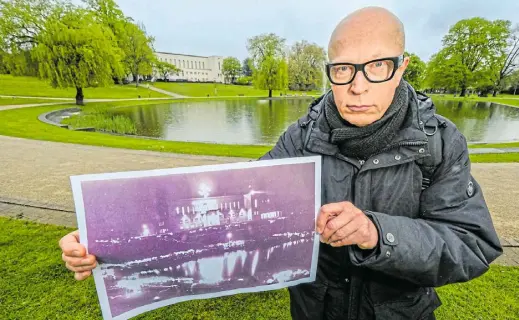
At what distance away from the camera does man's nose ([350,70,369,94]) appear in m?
1.10

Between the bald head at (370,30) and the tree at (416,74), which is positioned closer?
the bald head at (370,30)

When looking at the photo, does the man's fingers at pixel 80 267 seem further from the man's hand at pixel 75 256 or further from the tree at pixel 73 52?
the tree at pixel 73 52

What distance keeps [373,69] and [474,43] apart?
56.5 m

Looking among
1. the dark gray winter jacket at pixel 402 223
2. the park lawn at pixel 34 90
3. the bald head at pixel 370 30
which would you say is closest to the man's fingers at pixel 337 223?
the dark gray winter jacket at pixel 402 223

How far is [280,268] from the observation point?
128cm

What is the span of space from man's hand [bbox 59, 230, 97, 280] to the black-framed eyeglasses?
1207 mm

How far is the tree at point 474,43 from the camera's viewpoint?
42406mm

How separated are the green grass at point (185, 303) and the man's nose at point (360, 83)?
209 cm

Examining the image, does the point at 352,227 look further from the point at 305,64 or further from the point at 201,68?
the point at 201,68

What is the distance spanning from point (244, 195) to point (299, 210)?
0.82 ft

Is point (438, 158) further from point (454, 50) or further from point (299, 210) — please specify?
point (454, 50)

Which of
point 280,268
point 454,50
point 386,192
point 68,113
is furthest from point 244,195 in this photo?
point 454,50

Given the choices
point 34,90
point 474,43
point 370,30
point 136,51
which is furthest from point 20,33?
point 474,43

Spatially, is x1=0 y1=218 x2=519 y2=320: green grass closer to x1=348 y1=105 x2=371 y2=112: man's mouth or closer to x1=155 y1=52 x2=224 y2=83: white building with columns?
x1=348 y1=105 x2=371 y2=112: man's mouth
